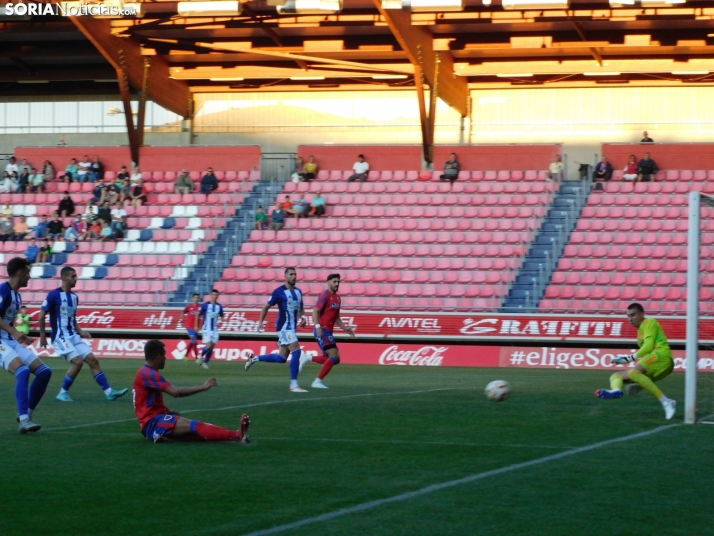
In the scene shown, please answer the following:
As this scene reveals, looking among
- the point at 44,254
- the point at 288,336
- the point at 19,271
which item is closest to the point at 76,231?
the point at 44,254

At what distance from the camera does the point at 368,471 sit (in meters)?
8.67

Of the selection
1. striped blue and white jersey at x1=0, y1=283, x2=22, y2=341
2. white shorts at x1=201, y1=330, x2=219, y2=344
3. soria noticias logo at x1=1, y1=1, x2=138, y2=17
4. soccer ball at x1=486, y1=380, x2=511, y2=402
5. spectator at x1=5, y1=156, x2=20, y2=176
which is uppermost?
soria noticias logo at x1=1, y1=1, x2=138, y2=17

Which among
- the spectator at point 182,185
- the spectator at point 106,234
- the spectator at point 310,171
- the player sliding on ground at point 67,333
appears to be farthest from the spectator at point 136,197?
the player sliding on ground at point 67,333

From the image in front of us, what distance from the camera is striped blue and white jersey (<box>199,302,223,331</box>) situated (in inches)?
1031

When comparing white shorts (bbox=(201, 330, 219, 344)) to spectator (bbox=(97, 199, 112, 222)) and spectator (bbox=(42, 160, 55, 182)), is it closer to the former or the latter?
spectator (bbox=(97, 199, 112, 222))

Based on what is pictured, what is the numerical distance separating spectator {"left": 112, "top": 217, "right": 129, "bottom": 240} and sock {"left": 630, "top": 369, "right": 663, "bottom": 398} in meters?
24.7

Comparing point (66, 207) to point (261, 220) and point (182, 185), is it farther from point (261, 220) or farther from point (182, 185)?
point (261, 220)

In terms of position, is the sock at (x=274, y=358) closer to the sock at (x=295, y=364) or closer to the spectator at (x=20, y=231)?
the sock at (x=295, y=364)

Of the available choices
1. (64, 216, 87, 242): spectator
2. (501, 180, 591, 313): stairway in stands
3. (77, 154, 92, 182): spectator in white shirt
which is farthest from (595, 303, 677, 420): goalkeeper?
(77, 154, 92, 182): spectator in white shirt

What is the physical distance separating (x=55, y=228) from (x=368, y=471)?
28474 millimetres

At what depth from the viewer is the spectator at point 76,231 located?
1382 inches

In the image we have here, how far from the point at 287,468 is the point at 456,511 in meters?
2.17

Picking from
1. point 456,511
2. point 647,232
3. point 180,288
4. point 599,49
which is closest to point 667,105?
point 599,49

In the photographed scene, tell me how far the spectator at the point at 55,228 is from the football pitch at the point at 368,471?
21.1 m
